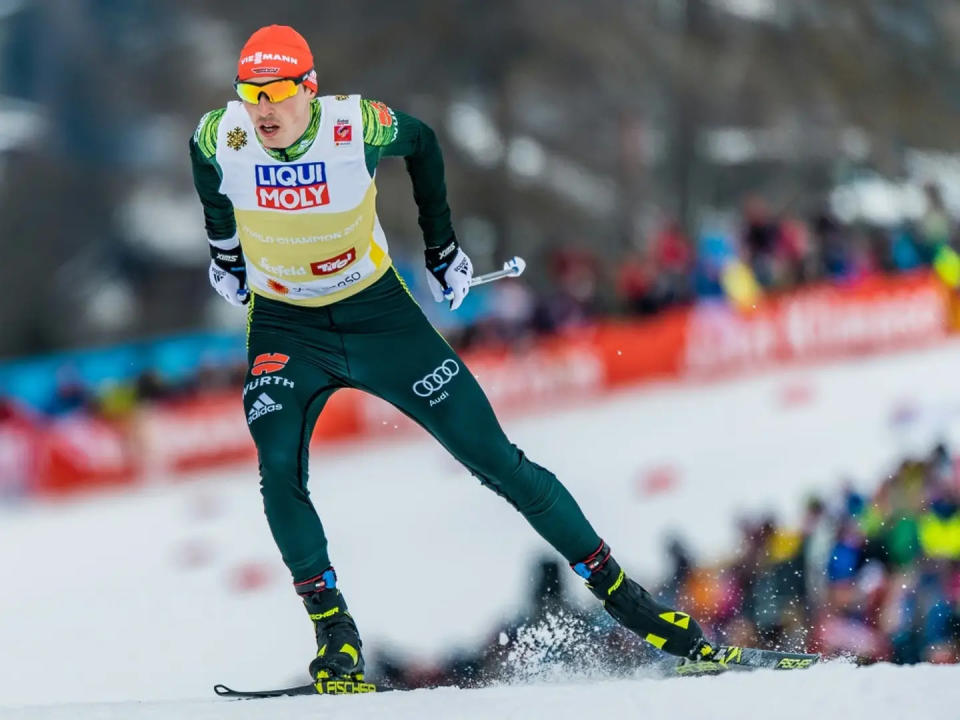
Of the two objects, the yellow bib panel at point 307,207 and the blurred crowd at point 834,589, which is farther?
the blurred crowd at point 834,589

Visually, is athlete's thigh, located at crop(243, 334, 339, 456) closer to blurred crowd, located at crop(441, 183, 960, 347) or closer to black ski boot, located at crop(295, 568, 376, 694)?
black ski boot, located at crop(295, 568, 376, 694)

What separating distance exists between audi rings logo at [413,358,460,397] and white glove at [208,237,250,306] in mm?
710

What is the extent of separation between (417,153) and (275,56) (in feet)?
2.18

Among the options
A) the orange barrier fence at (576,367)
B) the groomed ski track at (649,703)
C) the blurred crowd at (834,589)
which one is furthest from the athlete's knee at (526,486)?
the orange barrier fence at (576,367)

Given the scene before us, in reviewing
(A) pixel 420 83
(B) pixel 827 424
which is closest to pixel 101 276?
(A) pixel 420 83

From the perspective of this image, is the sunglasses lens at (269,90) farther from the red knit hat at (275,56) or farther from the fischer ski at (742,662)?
the fischer ski at (742,662)

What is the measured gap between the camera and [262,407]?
4379mm

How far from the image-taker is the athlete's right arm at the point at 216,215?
439 cm

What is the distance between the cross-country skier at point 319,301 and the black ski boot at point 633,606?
1 centimetres

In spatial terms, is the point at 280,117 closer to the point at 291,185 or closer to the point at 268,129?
the point at 268,129

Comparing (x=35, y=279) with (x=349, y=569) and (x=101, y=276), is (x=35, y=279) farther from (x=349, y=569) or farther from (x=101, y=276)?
(x=349, y=569)

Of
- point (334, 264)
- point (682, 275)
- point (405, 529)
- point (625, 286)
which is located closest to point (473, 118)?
point (625, 286)

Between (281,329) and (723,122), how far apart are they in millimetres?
18251

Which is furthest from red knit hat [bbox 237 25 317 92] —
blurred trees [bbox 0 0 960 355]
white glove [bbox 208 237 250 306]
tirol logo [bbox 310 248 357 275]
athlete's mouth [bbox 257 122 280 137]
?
blurred trees [bbox 0 0 960 355]
